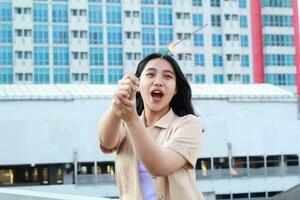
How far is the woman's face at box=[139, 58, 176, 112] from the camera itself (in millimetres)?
1631

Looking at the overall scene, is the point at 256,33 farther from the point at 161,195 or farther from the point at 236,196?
the point at 161,195

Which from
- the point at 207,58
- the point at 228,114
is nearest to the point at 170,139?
the point at 228,114

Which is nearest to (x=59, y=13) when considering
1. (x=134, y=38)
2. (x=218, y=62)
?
(x=134, y=38)

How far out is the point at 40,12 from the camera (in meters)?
47.2

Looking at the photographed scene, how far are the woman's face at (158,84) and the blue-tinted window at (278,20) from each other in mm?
51944

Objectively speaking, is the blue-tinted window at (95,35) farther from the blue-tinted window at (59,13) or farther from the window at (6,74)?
the window at (6,74)

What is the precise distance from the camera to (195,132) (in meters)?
1.59

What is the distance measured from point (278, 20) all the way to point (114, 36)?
1522cm

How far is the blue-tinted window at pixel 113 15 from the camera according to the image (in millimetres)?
48500

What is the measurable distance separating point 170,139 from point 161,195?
151mm

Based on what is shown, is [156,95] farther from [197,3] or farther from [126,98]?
[197,3]

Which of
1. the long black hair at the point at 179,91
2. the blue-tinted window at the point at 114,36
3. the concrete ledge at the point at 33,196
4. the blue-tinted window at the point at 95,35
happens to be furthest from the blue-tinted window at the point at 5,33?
the long black hair at the point at 179,91

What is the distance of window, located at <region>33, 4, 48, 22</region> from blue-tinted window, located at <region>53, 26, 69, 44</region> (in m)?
1.20

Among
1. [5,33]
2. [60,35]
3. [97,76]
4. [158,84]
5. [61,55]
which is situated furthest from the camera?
[97,76]
